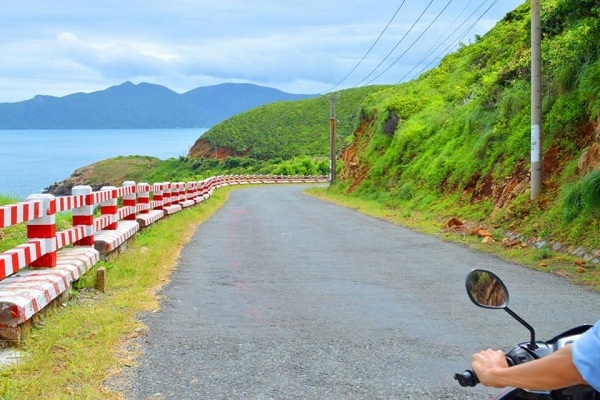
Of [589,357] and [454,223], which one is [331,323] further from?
[454,223]

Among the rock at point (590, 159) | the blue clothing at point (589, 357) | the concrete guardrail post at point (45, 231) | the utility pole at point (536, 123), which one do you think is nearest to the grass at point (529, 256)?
the utility pole at point (536, 123)

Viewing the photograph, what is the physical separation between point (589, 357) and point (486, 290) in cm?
81

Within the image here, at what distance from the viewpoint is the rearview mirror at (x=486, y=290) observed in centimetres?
285

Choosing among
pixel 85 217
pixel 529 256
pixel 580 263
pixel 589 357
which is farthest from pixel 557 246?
pixel 589 357

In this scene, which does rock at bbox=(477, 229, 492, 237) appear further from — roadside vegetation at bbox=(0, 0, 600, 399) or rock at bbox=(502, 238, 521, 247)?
rock at bbox=(502, 238, 521, 247)

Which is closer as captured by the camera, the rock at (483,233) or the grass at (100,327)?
the grass at (100,327)

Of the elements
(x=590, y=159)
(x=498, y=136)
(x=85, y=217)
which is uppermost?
(x=498, y=136)

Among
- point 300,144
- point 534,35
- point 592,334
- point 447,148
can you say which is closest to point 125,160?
point 300,144

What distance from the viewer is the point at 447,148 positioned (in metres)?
25.6

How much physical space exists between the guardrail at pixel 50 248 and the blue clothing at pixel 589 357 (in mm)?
4909

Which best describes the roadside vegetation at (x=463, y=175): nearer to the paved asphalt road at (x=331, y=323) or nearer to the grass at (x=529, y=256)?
the grass at (x=529, y=256)

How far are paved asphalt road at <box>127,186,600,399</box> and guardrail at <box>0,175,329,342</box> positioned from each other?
1.05 metres

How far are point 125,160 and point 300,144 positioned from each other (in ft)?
173

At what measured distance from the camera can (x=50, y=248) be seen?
306 inches
